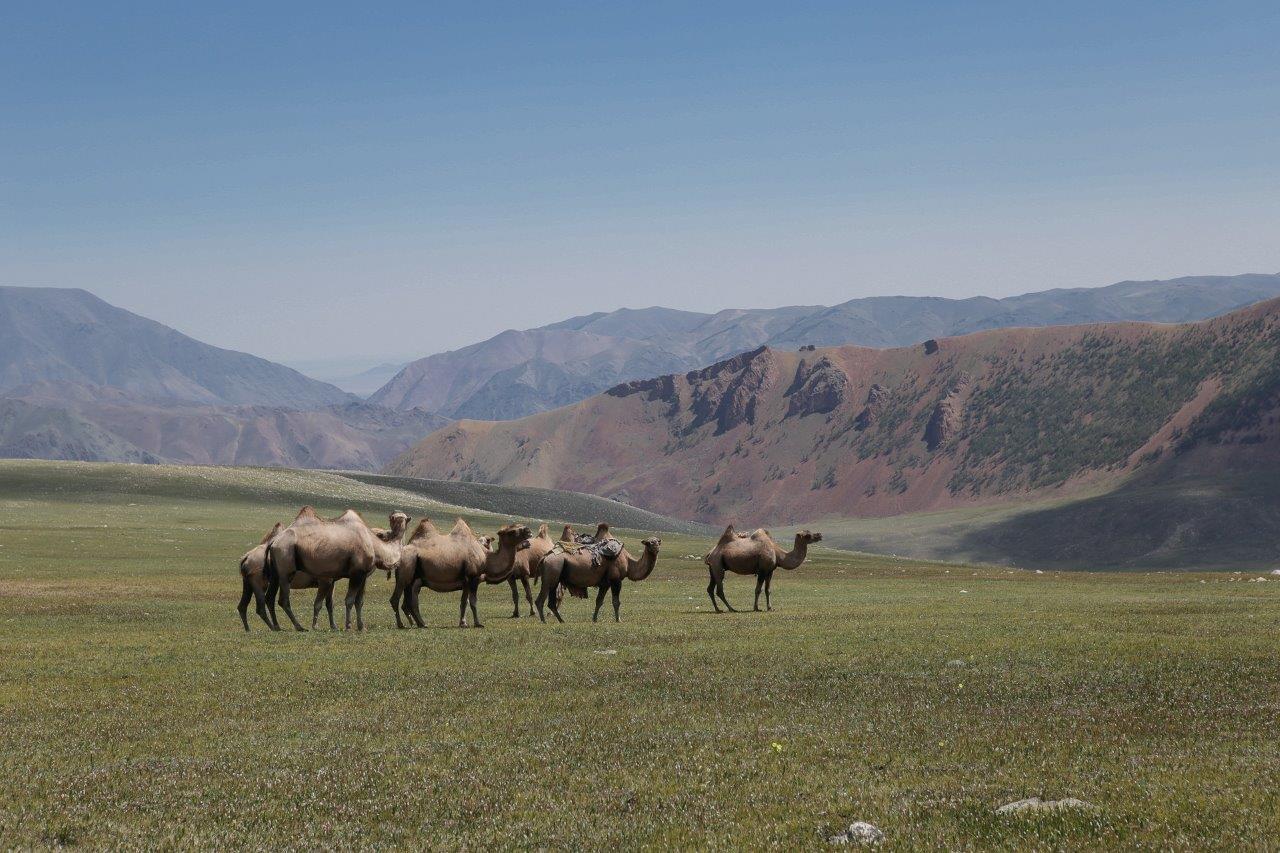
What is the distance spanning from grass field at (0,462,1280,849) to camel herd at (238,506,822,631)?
157cm

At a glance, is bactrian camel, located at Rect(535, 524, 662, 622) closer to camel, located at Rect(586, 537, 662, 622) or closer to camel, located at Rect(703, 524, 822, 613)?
camel, located at Rect(586, 537, 662, 622)

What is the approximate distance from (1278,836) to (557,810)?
24.0 feet

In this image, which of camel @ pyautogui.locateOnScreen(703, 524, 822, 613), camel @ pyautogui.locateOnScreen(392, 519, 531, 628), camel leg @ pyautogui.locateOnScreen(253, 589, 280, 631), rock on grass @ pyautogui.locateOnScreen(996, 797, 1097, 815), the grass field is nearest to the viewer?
rock on grass @ pyautogui.locateOnScreen(996, 797, 1097, 815)

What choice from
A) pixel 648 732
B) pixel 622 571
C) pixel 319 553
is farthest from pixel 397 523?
pixel 648 732

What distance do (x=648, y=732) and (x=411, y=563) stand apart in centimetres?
1885

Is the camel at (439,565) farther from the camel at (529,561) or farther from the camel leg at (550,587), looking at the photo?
the camel at (529,561)

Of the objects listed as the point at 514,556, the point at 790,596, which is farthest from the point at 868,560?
the point at 514,556

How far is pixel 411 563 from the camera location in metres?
34.6

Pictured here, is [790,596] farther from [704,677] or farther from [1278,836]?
[1278,836]

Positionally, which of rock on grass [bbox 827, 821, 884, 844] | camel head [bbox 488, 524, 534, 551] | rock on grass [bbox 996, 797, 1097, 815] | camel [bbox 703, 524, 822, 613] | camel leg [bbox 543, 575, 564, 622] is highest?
camel head [bbox 488, 524, 534, 551]

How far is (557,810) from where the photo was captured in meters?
12.8

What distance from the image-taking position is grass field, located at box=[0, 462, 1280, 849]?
12109 mm

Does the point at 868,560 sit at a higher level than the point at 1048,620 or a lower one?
lower

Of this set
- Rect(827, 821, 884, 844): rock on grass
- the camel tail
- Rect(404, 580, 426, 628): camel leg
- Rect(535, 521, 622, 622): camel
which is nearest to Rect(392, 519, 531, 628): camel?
Rect(404, 580, 426, 628): camel leg
